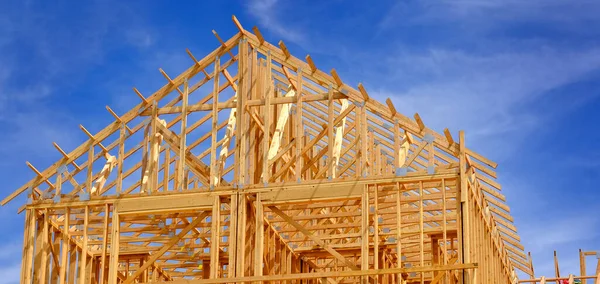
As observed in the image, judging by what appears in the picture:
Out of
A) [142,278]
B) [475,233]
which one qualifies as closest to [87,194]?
[142,278]

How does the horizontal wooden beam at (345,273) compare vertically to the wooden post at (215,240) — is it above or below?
below

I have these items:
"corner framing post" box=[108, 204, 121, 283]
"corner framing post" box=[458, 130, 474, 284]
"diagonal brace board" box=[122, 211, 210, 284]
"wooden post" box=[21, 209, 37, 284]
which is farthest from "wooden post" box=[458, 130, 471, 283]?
"wooden post" box=[21, 209, 37, 284]

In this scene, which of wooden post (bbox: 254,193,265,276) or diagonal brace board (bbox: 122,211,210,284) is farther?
diagonal brace board (bbox: 122,211,210,284)

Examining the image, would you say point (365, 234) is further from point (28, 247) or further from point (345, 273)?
point (28, 247)

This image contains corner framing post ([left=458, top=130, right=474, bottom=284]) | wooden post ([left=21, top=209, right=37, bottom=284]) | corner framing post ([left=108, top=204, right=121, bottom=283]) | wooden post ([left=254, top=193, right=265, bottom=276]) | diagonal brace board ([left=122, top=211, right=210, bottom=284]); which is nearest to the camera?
corner framing post ([left=458, top=130, right=474, bottom=284])

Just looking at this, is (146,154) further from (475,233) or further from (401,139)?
(475,233)

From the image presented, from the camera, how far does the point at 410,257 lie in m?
36.3

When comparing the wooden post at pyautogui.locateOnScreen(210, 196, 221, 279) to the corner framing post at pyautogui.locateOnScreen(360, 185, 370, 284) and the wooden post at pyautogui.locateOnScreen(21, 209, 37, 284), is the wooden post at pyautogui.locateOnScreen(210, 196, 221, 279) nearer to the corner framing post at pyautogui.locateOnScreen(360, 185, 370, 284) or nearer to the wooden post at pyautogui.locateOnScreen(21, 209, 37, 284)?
the corner framing post at pyautogui.locateOnScreen(360, 185, 370, 284)

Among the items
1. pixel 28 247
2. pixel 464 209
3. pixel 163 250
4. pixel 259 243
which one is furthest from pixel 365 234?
pixel 28 247

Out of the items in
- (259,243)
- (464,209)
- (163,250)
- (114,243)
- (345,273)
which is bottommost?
(345,273)

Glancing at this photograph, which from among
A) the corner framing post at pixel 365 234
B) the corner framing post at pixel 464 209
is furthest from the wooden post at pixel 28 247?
the corner framing post at pixel 464 209

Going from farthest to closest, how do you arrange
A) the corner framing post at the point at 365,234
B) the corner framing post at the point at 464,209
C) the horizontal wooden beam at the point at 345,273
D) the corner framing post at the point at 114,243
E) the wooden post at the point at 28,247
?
1. the wooden post at the point at 28,247
2. the corner framing post at the point at 114,243
3. the corner framing post at the point at 365,234
4. the corner framing post at the point at 464,209
5. the horizontal wooden beam at the point at 345,273

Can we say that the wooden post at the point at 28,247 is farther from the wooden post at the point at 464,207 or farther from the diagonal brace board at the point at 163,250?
the wooden post at the point at 464,207

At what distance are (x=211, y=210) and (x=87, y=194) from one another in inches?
139
